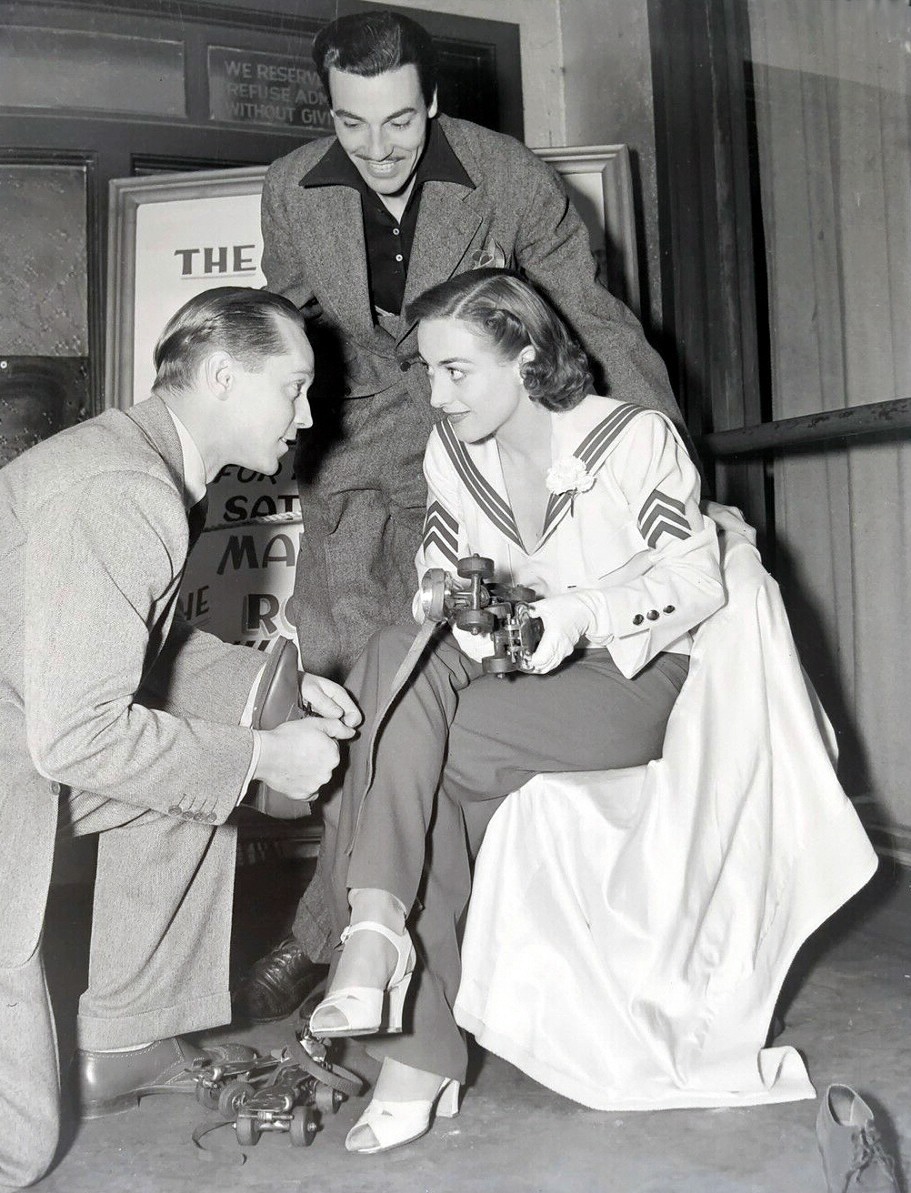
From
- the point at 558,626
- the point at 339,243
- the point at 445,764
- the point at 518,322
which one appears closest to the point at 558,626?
the point at 558,626

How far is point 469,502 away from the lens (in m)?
2.27

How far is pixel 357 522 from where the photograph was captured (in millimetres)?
2793

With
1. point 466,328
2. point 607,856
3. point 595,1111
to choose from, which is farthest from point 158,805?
point 466,328

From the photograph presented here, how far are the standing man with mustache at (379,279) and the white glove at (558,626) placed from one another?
47 centimetres

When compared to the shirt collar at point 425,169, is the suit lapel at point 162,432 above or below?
below

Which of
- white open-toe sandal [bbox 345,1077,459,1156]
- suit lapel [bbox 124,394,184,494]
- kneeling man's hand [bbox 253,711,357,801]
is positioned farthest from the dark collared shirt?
white open-toe sandal [bbox 345,1077,459,1156]

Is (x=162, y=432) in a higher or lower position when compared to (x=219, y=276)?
lower

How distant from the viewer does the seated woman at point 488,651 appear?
1.80 meters

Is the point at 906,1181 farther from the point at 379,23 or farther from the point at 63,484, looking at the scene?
the point at 379,23

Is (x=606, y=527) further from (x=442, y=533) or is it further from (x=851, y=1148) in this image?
(x=851, y=1148)

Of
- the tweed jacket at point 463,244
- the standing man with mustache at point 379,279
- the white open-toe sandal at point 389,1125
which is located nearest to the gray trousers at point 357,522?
the standing man with mustache at point 379,279

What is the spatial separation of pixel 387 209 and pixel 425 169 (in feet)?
0.40

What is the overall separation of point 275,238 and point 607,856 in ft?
5.12

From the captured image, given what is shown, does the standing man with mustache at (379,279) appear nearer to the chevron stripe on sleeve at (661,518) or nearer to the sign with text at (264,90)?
the chevron stripe on sleeve at (661,518)
